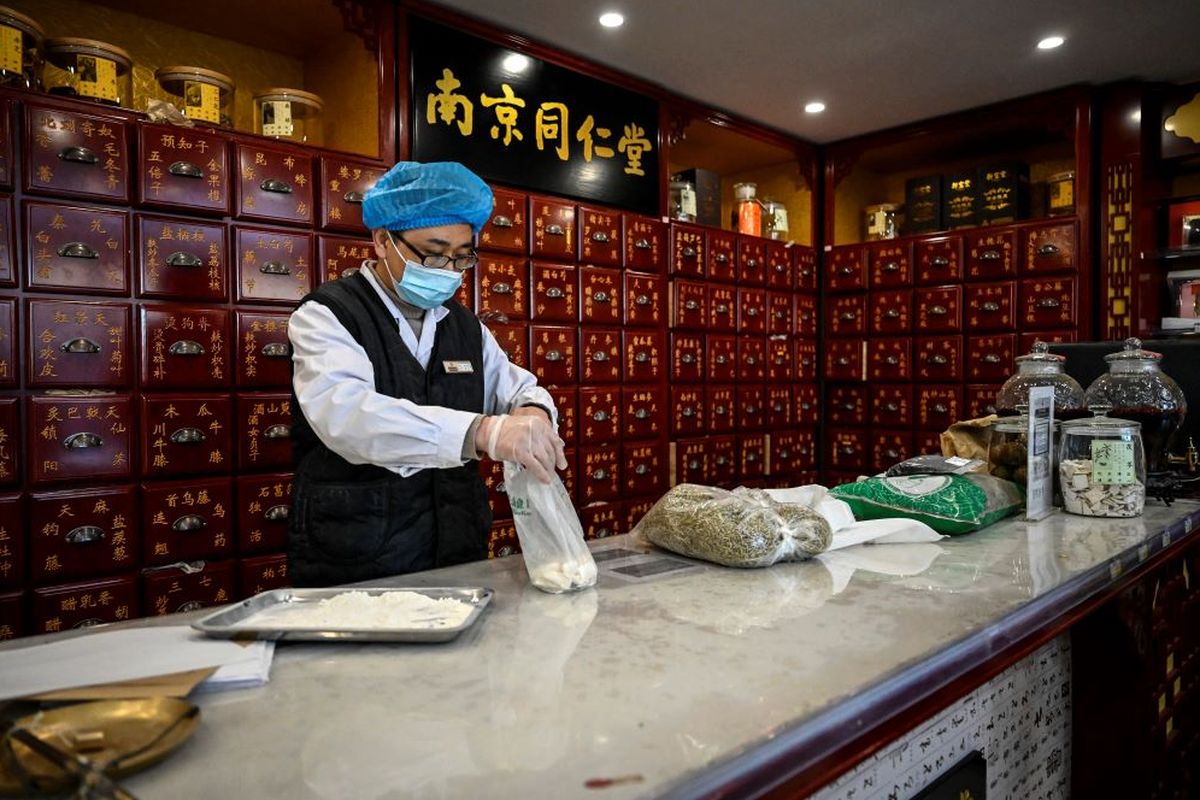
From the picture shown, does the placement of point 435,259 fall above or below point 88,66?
below

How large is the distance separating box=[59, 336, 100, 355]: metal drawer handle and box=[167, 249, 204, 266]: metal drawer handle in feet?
1.12

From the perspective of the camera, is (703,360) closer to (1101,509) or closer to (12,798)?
(1101,509)

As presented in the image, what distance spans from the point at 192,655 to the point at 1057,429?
5.97ft

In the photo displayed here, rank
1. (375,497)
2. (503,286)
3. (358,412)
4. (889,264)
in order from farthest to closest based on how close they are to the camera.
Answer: (889,264)
(503,286)
(375,497)
(358,412)

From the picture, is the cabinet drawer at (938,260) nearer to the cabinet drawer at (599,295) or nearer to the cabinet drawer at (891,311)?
the cabinet drawer at (891,311)

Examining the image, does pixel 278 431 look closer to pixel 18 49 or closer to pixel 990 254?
pixel 18 49

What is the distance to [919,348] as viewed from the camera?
459 cm

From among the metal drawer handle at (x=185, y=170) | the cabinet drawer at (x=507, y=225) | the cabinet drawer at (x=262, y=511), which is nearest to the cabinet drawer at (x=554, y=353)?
the cabinet drawer at (x=507, y=225)

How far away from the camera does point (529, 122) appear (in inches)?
141

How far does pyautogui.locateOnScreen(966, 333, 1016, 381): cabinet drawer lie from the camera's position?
13.9 ft

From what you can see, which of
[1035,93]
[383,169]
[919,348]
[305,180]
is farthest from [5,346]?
[1035,93]

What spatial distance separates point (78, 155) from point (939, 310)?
4.14m

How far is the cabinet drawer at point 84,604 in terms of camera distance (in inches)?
89.9

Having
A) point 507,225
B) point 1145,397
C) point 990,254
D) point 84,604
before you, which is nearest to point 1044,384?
point 1145,397
